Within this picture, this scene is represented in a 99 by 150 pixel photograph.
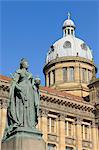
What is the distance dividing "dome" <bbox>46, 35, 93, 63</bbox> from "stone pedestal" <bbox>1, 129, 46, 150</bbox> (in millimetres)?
54972

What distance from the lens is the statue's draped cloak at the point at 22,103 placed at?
1188cm

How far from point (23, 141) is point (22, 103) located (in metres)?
1.26

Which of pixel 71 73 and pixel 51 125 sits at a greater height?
pixel 71 73

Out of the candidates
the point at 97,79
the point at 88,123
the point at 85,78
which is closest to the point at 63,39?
the point at 85,78

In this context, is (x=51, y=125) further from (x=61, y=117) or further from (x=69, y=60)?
(x=69, y=60)

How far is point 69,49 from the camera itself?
223 feet

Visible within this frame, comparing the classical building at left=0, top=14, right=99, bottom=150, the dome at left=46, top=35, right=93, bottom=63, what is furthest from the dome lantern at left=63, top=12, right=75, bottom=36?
the classical building at left=0, top=14, right=99, bottom=150

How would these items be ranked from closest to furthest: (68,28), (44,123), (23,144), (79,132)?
1. (23,144)
2. (44,123)
3. (79,132)
4. (68,28)

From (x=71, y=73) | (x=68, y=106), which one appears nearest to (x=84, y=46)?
(x=71, y=73)

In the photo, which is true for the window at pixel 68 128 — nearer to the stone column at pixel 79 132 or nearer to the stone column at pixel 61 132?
the stone column at pixel 79 132

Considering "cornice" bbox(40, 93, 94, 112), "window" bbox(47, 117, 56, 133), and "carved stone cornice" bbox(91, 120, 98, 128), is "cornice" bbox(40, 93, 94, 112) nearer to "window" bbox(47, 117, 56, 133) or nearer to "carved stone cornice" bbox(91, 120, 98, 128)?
"carved stone cornice" bbox(91, 120, 98, 128)

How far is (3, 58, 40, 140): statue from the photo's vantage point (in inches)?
467

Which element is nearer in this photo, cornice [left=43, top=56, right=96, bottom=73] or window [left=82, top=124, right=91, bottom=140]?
window [left=82, top=124, right=91, bottom=140]

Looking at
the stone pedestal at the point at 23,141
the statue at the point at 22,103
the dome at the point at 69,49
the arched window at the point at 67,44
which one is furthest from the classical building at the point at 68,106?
the stone pedestal at the point at 23,141
